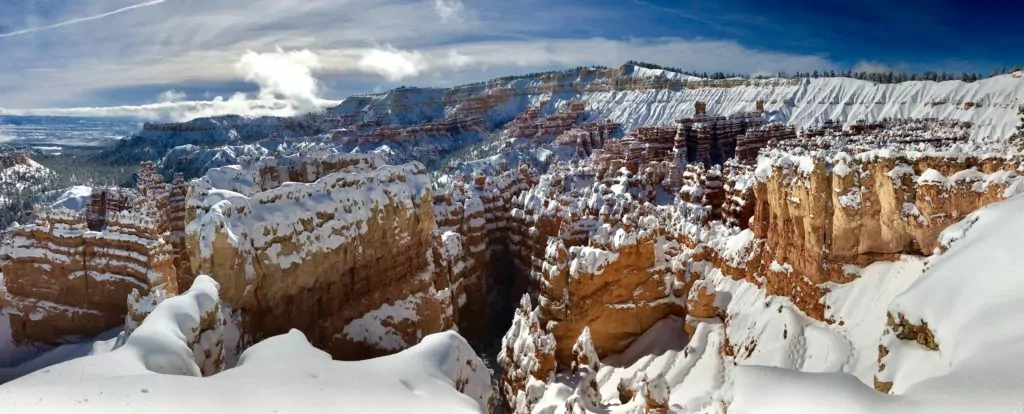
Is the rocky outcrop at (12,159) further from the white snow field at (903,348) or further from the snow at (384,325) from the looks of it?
the white snow field at (903,348)

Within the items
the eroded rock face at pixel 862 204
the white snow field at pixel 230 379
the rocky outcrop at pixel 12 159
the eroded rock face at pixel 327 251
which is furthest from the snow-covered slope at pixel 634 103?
the white snow field at pixel 230 379

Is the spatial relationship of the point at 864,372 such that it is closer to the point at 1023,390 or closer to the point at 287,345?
the point at 1023,390

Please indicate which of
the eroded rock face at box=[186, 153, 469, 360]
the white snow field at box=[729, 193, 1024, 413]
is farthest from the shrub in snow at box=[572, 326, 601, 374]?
the white snow field at box=[729, 193, 1024, 413]

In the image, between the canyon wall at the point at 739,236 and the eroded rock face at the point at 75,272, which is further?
the eroded rock face at the point at 75,272

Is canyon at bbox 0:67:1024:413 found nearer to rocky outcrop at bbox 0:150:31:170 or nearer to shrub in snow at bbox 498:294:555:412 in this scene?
shrub in snow at bbox 498:294:555:412

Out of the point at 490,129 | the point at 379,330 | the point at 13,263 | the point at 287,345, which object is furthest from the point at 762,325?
the point at 490,129

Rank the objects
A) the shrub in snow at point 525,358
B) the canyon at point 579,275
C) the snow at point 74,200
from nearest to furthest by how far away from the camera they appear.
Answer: the canyon at point 579,275, the shrub in snow at point 525,358, the snow at point 74,200
